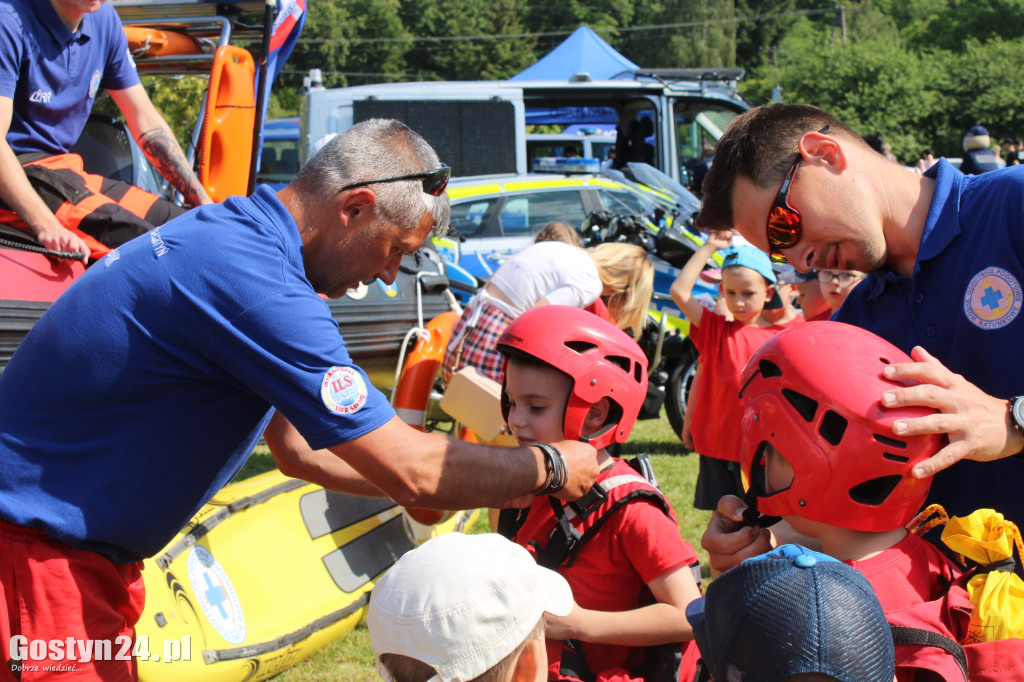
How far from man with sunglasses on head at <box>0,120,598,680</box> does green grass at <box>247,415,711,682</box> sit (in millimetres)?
1981

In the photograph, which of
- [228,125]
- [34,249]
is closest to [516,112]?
[228,125]

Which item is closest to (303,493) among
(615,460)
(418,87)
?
(615,460)

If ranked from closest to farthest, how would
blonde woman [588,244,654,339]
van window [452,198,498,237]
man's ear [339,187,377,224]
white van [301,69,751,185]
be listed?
man's ear [339,187,377,224], blonde woman [588,244,654,339], van window [452,198,498,237], white van [301,69,751,185]

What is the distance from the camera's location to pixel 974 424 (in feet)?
5.89

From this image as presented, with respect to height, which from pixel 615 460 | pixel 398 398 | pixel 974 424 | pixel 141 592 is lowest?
pixel 398 398

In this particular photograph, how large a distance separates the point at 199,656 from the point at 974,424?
3243 millimetres

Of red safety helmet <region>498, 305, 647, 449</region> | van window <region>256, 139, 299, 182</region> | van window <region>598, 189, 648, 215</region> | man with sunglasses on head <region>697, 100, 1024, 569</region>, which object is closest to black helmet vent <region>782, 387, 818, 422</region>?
man with sunglasses on head <region>697, 100, 1024, 569</region>

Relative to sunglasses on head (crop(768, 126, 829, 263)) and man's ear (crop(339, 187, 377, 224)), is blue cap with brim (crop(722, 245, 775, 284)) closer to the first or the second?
sunglasses on head (crop(768, 126, 829, 263))

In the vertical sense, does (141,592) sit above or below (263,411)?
below

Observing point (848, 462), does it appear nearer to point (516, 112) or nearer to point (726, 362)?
point (726, 362)

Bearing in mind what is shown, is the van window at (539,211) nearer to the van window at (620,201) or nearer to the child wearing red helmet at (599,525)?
the van window at (620,201)

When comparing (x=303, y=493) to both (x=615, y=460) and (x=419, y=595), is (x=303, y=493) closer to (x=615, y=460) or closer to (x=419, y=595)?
(x=615, y=460)

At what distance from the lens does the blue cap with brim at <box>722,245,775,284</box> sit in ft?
16.9

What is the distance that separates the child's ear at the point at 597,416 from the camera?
2.83 metres
